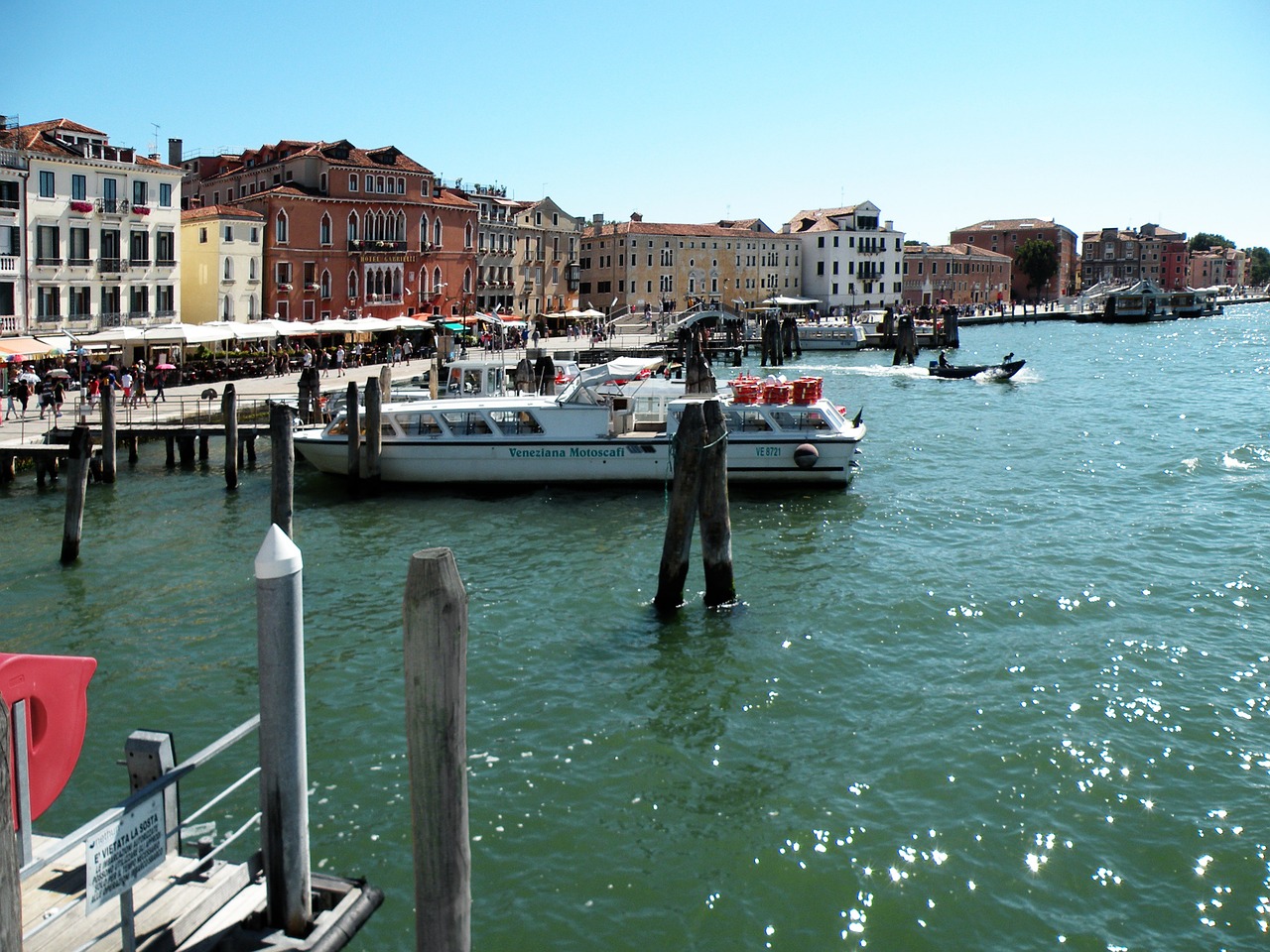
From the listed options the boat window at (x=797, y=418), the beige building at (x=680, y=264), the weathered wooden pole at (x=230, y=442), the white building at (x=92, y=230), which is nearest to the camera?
the boat window at (x=797, y=418)

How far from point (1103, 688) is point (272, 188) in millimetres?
50487

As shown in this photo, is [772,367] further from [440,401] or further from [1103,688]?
[1103,688]

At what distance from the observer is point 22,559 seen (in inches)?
Result: 758

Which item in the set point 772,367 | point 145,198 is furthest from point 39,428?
point 772,367

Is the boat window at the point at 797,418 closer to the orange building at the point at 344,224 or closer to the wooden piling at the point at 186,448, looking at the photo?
the wooden piling at the point at 186,448

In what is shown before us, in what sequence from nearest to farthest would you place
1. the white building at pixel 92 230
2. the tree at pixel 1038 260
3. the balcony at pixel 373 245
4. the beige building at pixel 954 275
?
the white building at pixel 92 230
the balcony at pixel 373 245
the beige building at pixel 954 275
the tree at pixel 1038 260

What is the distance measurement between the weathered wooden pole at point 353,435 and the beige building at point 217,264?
28453mm

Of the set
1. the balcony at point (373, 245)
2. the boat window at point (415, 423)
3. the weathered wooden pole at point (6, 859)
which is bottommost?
the weathered wooden pole at point (6, 859)

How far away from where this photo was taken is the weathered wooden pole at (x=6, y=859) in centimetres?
429

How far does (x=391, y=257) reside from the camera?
6116 cm

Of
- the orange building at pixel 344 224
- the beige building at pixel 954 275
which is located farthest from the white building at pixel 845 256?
the orange building at pixel 344 224

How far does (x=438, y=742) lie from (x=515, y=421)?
63.8 ft

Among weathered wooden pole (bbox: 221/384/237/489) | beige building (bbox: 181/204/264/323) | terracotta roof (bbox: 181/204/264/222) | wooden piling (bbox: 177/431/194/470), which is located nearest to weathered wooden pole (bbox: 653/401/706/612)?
weathered wooden pole (bbox: 221/384/237/489)

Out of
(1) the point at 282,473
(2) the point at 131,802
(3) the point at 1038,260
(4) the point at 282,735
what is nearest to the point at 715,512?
(1) the point at 282,473
